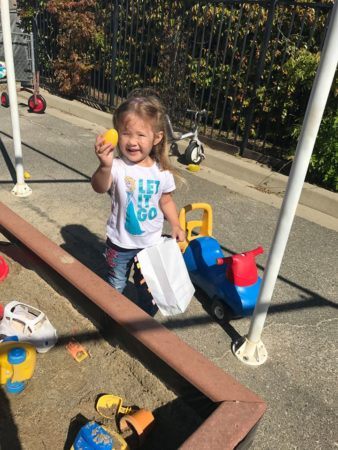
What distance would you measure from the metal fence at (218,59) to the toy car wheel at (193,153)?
0.61 metres

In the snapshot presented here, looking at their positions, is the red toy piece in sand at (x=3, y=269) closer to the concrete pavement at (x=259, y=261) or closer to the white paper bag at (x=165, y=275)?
the concrete pavement at (x=259, y=261)

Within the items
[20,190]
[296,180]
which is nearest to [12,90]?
[20,190]

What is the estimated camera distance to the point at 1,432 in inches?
64.9

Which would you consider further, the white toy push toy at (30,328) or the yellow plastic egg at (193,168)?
the yellow plastic egg at (193,168)

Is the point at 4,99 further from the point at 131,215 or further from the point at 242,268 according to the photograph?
the point at 242,268

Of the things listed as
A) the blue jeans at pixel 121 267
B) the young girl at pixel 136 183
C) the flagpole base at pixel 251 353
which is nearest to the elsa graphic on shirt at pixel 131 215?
the young girl at pixel 136 183

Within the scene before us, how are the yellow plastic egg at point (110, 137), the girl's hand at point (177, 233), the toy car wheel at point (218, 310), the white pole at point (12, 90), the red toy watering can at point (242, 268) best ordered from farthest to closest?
the white pole at point (12, 90) → the toy car wheel at point (218, 310) → the red toy watering can at point (242, 268) → the girl's hand at point (177, 233) → the yellow plastic egg at point (110, 137)

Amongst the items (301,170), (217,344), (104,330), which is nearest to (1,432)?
(104,330)

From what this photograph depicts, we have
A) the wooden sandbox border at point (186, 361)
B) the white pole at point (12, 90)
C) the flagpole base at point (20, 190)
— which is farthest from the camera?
the flagpole base at point (20, 190)

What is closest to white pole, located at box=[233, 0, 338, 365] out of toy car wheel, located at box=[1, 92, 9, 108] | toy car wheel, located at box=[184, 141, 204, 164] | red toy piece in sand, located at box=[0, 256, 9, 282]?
red toy piece in sand, located at box=[0, 256, 9, 282]

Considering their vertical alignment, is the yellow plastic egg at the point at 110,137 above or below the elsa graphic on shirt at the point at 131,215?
above

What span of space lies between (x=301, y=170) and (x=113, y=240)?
1.01m

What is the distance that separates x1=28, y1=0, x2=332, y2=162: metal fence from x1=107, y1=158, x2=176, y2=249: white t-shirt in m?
3.69

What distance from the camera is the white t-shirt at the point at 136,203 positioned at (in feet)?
6.53
